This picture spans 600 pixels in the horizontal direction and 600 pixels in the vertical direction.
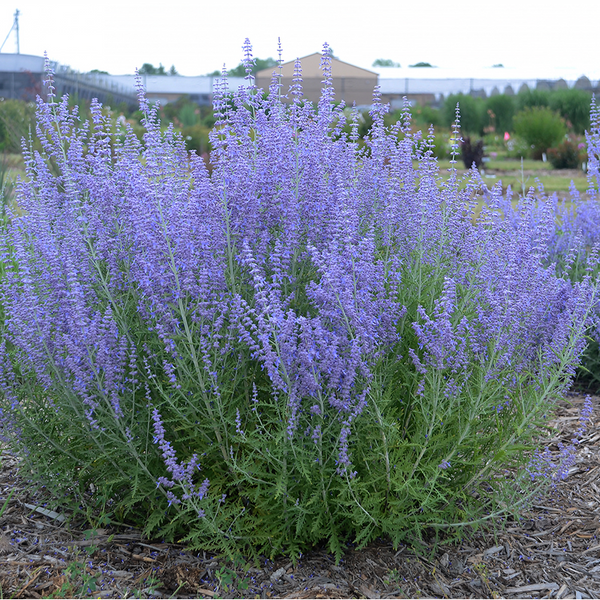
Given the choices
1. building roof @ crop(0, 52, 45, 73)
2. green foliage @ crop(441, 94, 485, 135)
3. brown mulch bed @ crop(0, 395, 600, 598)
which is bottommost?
brown mulch bed @ crop(0, 395, 600, 598)

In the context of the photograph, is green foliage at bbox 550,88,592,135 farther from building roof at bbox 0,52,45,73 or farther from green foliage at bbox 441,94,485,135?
building roof at bbox 0,52,45,73

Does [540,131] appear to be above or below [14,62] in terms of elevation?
below

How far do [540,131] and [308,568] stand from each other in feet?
90.5

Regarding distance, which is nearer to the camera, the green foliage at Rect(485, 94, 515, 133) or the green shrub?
the green shrub

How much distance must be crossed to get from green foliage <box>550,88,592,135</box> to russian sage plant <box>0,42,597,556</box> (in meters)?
31.4

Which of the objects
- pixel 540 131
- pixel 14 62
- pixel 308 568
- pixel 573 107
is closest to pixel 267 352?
pixel 308 568

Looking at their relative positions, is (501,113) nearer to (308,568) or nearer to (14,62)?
(14,62)

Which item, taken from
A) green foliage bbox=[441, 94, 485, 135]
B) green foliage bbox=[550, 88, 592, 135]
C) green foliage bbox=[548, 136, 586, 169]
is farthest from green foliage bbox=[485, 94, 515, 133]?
green foliage bbox=[548, 136, 586, 169]

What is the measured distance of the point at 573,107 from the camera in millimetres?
33031

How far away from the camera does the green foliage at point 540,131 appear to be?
2697cm

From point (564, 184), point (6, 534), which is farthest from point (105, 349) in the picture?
point (564, 184)

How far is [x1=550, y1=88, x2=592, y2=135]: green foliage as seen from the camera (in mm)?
31672

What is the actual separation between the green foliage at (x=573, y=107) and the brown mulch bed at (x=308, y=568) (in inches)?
1241

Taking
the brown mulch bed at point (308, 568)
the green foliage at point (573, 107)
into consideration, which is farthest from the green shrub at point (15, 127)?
the green foliage at point (573, 107)
